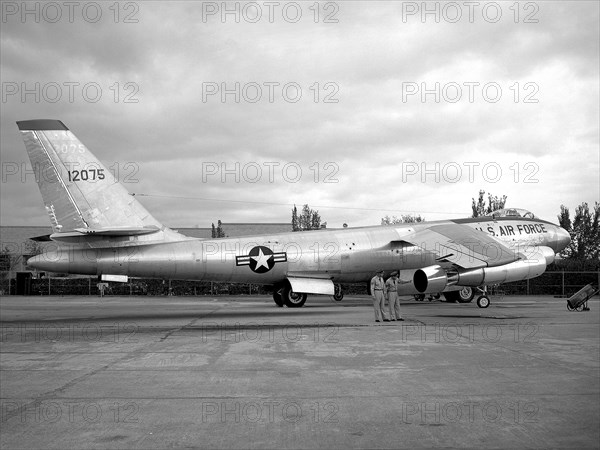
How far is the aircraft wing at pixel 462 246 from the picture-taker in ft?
69.9

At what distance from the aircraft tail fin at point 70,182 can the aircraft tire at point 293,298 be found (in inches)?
299

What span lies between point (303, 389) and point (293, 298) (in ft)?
53.8

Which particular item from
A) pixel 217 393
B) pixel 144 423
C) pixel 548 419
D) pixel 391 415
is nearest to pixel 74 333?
pixel 217 393

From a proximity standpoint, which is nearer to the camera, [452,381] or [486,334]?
[452,381]

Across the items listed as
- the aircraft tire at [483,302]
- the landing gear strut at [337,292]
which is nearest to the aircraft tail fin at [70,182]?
the aircraft tire at [483,302]

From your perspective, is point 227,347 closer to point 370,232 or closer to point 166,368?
point 166,368

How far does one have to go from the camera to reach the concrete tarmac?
5.63m

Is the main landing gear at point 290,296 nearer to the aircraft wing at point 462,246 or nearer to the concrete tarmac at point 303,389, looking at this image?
the aircraft wing at point 462,246

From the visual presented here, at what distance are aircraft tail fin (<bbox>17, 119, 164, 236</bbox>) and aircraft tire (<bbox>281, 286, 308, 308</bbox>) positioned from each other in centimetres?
760

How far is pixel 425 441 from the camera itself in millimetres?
5441

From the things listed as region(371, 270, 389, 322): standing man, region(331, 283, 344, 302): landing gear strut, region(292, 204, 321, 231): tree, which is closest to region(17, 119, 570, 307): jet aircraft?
region(371, 270, 389, 322): standing man

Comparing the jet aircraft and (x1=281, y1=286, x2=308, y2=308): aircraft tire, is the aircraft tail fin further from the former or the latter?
(x1=281, y1=286, x2=308, y2=308): aircraft tire

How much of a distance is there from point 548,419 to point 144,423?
13.7 ft

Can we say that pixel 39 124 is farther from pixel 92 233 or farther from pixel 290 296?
pixel 290 296
